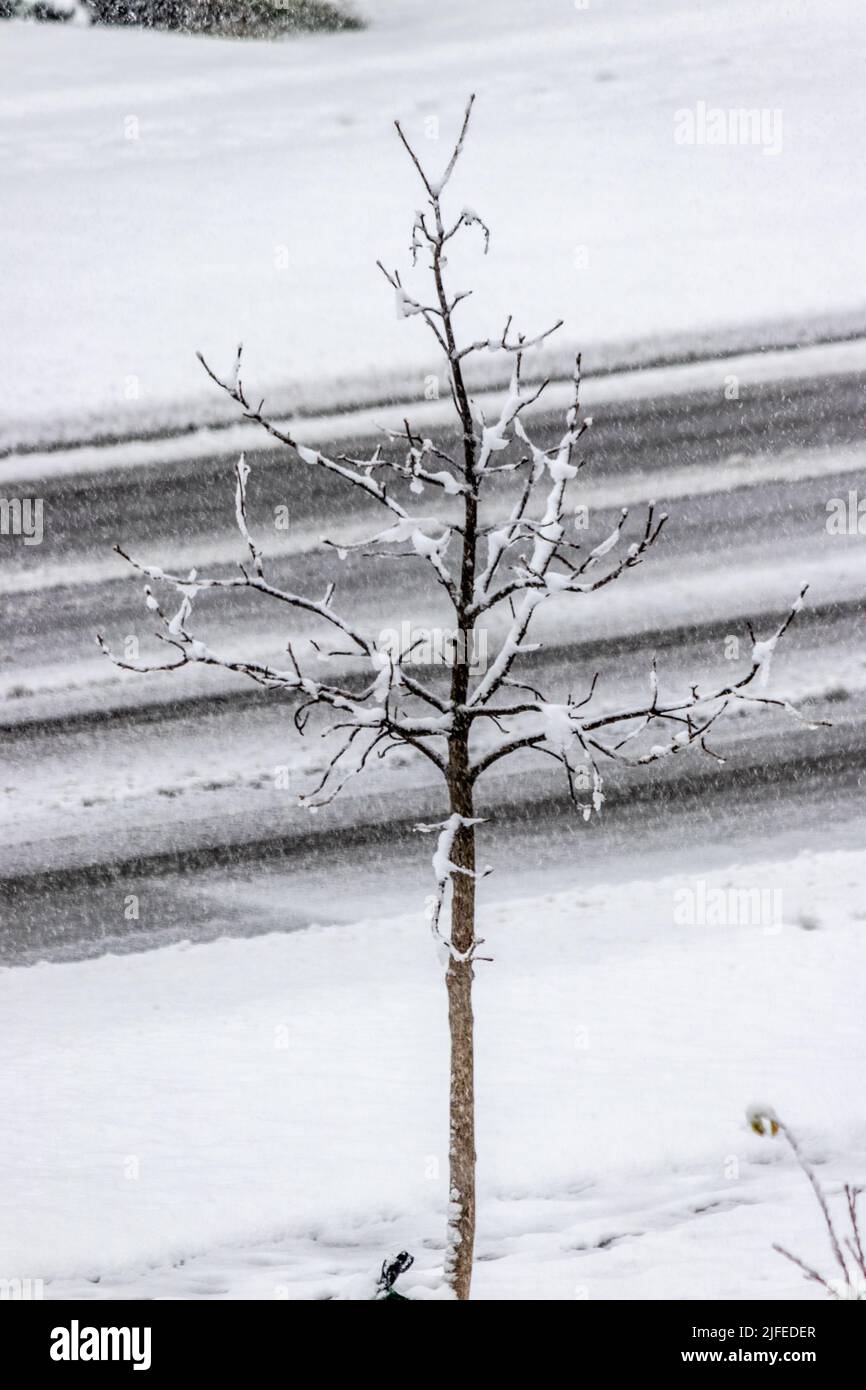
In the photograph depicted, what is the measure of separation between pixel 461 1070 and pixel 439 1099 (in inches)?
84.5

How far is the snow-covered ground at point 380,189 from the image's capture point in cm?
1121

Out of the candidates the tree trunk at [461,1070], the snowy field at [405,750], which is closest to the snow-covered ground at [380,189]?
the snowy field at [405,750]

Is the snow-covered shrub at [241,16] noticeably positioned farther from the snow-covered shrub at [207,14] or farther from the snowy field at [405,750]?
the snowy field at [405,750]

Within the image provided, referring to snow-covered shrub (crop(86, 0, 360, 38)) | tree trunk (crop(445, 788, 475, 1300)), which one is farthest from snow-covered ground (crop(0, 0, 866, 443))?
tree trunk (crop(445, 788, 475, 1300))


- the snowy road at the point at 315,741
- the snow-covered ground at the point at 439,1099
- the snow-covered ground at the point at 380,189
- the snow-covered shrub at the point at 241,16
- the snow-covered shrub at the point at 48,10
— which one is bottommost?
the snow-covered ground at the point at 439,1099

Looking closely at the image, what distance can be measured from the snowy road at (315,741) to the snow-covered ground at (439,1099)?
0.34 meters

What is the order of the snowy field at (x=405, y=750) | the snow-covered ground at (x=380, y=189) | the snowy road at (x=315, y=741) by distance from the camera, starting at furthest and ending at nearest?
1. the snow-covered ground at (x=380, y=189)
2. the snowy road at (x=315, y=741)
3. the snowy field at (x=405, y=750)

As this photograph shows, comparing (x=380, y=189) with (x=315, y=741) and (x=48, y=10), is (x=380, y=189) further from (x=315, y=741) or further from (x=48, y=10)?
(x=315, y=741)

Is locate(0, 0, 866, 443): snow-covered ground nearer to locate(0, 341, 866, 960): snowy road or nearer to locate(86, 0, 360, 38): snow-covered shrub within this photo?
locate(86, 0, 360, 38): snow-covered shrub

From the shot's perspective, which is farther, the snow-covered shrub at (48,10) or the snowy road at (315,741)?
the snow-covered shrub at (48,10)

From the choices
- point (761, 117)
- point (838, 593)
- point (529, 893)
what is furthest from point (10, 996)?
point (761, 117)

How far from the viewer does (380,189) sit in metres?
12.2

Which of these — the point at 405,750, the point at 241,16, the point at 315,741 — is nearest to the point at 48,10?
the point at 241,16

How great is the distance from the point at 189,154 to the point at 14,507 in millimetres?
4474
